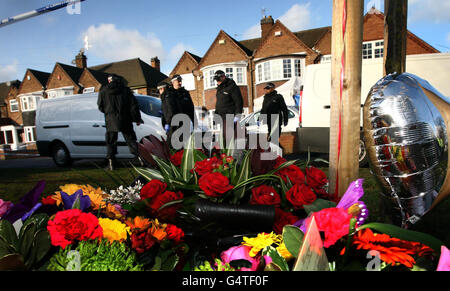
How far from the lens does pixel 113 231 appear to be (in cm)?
68

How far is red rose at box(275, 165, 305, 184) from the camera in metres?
0.96

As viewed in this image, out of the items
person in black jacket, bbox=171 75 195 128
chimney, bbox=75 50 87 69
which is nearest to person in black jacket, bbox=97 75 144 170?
person in black jacket, bbox=171 75 195 128

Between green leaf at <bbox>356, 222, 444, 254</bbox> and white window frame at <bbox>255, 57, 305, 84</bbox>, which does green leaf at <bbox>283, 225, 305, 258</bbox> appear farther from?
white window frame at <bbox>255, 57, 305, 84</bbox>

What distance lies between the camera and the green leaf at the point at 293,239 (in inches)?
23.0

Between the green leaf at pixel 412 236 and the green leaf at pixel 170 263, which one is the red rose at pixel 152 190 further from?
the green leaf at pixel 412 236

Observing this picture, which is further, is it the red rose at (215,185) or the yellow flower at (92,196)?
the yellow flower at (92,196)

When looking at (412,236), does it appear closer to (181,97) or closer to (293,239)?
(293,239)

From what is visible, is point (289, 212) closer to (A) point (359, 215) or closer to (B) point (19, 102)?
(A) point (359, 215)

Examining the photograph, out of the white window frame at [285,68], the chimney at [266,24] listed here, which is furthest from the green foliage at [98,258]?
the chimney at [266,24]

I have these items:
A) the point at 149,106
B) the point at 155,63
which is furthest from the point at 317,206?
the point at 155,63

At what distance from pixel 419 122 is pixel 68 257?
1044mm

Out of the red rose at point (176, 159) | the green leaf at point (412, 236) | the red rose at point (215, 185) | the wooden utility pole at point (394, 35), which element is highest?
the wooden utility pole at point (394, 35)

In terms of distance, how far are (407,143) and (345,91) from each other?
26 cm

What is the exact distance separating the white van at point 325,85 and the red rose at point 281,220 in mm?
5685
